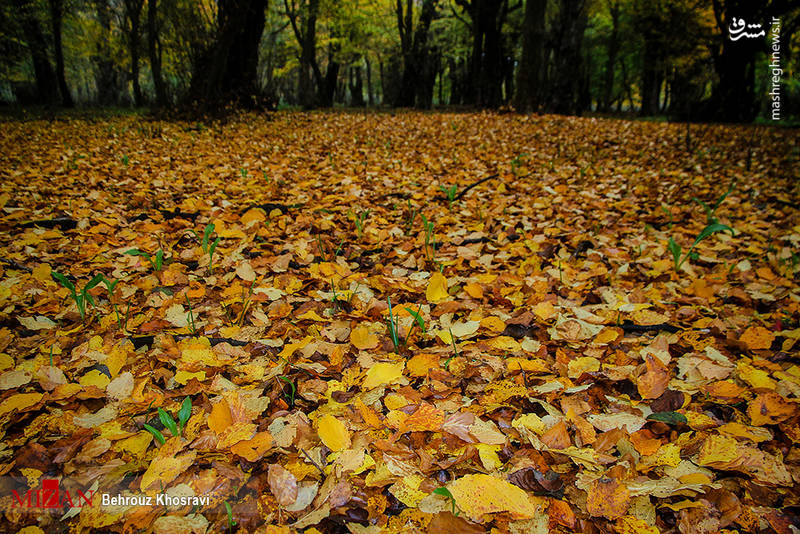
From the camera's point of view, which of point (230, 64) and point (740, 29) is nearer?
point (230, 64)

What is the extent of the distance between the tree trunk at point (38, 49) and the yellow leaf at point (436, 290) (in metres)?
16.8

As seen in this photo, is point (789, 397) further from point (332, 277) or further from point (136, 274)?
point (136, 274)

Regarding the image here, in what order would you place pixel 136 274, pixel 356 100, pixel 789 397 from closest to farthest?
pixel 789 397
pixel 136 274
pixel 356 100

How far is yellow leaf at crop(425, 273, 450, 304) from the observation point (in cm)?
173

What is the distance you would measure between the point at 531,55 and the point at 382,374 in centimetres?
868

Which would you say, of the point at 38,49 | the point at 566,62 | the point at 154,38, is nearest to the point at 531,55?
the point at 566,62

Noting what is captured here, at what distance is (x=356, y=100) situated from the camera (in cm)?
2653

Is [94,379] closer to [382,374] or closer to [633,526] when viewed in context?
[382,374]

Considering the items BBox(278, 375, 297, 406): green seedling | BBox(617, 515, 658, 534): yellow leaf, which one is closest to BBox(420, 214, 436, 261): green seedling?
BBox(278, 375, 297, 406): green seedling

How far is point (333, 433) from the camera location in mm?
1052

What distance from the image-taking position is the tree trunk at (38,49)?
479 inches

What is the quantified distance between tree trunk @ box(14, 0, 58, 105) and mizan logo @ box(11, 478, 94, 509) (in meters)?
17.0

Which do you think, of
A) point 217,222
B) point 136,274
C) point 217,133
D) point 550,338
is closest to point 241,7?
point 217,133

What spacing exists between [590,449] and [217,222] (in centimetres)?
236
